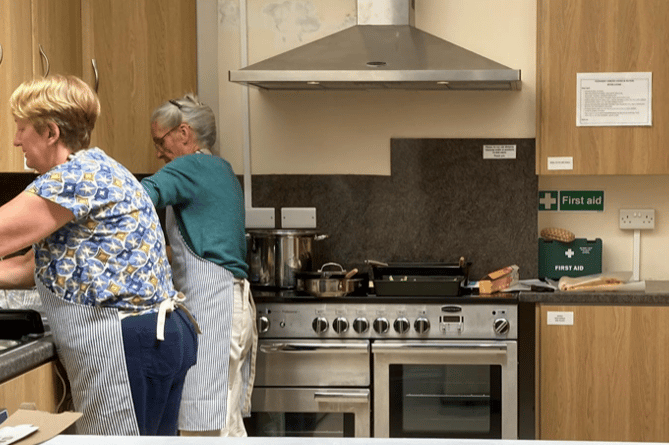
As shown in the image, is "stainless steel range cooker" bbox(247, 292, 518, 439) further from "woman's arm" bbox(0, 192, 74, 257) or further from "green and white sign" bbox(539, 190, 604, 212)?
"woman's arm" bbox(0, 192, 74, 257)

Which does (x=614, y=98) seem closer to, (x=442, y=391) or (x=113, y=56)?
(x=442, y=391)

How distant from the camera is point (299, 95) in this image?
152 inches

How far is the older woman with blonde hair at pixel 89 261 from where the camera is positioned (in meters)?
1.92

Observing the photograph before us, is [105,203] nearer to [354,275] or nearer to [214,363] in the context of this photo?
[214,363]

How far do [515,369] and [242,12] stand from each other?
189 cm

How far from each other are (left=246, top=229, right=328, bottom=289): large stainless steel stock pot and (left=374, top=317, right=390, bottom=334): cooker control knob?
43 cm

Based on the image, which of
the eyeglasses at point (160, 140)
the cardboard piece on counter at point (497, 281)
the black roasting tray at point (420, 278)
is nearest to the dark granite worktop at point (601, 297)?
the cardboard piece on counter at point (497, 281)

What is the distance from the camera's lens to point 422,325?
3279mm

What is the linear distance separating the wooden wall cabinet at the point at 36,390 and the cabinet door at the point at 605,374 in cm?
184

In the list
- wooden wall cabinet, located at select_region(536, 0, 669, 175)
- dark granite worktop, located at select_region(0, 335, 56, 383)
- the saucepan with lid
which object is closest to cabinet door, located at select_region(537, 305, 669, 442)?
wooden wall cabinet, located at select_region(536, 0, 669, 175)

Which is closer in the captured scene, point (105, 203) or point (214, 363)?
point (105, 203)

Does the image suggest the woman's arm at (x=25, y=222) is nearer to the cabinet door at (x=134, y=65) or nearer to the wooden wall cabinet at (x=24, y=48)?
the wooden wall cabinet at (x=24, y=48)

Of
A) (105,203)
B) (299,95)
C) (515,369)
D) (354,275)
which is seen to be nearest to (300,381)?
(354,275)

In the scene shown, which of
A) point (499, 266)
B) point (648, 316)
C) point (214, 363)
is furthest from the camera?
point (499, 266)
